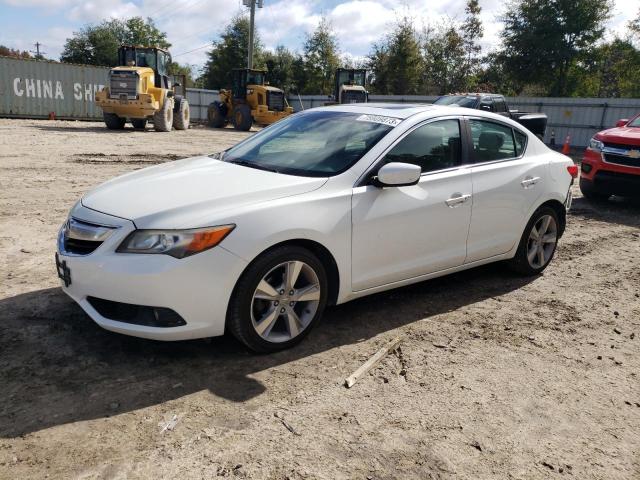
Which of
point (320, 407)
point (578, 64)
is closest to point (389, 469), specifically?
point (320, 407)

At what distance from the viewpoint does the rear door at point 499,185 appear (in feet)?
14.7

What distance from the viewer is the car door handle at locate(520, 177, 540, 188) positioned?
482 centimetres

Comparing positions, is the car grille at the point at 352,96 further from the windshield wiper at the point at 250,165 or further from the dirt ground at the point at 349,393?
the windshield wiper at the point at 250,165

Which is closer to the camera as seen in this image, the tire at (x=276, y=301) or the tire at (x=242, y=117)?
the tire at (x=276, y=301)

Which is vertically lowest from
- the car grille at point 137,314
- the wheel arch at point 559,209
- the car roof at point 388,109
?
the car grille at point 137,314

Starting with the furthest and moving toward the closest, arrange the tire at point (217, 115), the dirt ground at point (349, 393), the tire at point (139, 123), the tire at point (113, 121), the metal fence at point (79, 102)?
the tire at point (217, 115) < the metal fence at point (79, 102) < the tire at point (139, 123) < the tire at point (113, 121) < the dirt ground at point (349, 393)

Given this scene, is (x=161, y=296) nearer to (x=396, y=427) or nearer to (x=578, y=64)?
(x=396, y=427)

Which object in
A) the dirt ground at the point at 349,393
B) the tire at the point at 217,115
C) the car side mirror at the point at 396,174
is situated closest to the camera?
the dirt ground at the point at 349,393

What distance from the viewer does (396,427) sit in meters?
2.80

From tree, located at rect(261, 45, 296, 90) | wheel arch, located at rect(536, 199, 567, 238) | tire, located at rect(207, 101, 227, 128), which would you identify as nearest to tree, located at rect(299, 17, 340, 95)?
tree, located at rect(261, 45, 296, 90)

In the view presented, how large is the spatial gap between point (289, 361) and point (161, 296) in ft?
3.05

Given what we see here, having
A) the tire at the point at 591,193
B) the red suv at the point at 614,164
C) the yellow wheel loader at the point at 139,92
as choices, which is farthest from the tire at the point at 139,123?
the red suv at the point at 614,164

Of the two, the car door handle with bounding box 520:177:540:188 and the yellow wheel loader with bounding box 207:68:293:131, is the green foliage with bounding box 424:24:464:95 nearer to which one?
the yellow wheel loader with bounding box 207:68:293:131

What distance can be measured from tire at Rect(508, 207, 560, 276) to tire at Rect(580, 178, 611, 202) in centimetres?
483
